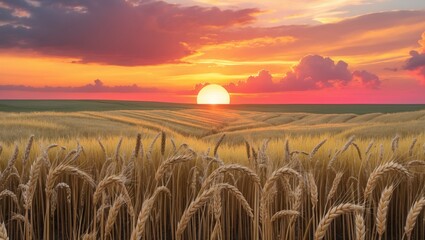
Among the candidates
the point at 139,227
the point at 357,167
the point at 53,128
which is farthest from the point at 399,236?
the point at 53,128

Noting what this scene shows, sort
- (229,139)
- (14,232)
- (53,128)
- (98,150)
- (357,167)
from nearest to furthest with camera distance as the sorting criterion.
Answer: (14,232) → (357,167) → (98,150) → (53,128) → (229,139)

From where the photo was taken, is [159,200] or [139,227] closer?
[139,227]

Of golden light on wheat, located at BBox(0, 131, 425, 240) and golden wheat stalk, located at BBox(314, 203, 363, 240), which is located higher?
golden wheat stalk, located at BBox(314, 203, 363, 240)

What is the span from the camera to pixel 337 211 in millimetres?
1729

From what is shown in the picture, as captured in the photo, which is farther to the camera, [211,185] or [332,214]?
[211,185]

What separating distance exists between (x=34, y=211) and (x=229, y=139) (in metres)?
13.7

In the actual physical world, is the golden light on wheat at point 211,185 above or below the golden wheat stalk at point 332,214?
below

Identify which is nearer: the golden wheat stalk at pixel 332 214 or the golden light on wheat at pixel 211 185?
the golden wheat stalk at pixel 332 214

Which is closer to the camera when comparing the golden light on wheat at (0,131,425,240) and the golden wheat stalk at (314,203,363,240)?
the golden wheat stalk at (314,203,363,240)

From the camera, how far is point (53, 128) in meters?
14.0

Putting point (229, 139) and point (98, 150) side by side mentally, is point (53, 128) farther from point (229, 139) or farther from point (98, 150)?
point (98, 150)

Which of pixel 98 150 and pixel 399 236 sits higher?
pixel 98 150

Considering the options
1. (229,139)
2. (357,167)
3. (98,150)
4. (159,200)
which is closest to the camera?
(159,200)

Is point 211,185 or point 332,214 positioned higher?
point 332,214
